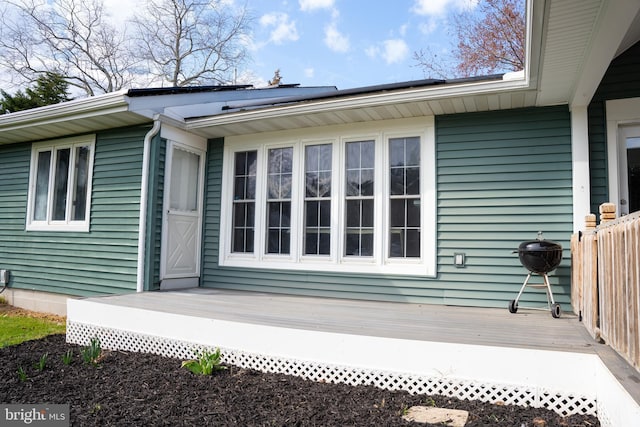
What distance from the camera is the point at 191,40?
1745 cm

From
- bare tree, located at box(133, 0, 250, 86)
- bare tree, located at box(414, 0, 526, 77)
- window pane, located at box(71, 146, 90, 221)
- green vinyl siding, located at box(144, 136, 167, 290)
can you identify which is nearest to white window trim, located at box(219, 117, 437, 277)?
green vinyl siding, located at box(144, 136, 167, 290)

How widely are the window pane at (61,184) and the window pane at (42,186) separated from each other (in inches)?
9.8

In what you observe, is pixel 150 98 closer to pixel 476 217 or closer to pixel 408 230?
pixel 408 230

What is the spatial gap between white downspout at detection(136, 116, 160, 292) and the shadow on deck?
34.2 inches


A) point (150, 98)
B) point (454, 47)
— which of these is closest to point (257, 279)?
point (150, 98)

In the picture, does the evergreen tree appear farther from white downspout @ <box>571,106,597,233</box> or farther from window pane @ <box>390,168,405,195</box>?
white downspout @ <box>571,106,597,233</box>

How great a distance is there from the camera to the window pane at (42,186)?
6.72m

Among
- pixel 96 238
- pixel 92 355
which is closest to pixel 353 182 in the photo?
pixel 92 355

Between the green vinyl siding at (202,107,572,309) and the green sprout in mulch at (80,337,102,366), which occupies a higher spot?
the green vinyl siding at (202,107,572,309)

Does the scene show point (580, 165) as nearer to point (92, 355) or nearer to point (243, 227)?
point (243, 227)

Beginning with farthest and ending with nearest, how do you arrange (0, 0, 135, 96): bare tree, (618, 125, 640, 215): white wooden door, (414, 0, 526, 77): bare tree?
(0, 0, 135, 96): bare tree → (414, 0, 526, 77): bare tree → (618, 125, 640, 215): white wooden door

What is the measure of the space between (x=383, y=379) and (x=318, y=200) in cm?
292

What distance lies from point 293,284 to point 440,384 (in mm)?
2940

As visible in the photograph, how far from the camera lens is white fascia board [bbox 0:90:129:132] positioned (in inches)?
204
